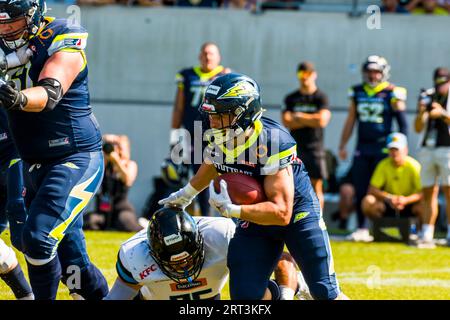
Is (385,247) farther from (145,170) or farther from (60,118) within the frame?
(60,118)

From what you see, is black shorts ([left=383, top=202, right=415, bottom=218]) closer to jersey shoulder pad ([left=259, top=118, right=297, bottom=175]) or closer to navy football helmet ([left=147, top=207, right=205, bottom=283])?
jersey shoulder pad ([left=259, top=118, right=297, bottom=175])

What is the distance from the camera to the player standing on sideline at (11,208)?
539cm

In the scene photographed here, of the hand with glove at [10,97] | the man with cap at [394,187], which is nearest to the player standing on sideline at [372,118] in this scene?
the man with cap at [394,187]

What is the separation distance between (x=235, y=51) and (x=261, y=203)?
769 cm

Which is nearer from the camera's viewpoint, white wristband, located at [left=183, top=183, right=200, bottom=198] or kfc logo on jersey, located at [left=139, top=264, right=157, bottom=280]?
kfc logo on jersey, located at [left=139, top=264, right=157, bottom=280]

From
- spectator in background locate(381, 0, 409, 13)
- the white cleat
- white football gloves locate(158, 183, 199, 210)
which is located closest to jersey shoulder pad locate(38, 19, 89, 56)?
white football gloves locate(158, 183, 199, 210)

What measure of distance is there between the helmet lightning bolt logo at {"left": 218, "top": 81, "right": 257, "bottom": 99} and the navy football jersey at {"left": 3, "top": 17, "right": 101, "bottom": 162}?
34.1 inches

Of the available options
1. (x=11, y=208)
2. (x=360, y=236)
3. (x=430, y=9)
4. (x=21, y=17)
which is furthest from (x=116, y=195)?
(x=21, y=17)

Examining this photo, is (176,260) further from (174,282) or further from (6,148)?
(6,148)

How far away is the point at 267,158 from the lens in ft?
15.5

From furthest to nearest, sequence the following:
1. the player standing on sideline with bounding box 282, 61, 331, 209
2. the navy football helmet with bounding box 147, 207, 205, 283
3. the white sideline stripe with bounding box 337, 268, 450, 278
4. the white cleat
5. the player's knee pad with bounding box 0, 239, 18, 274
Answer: the player standing on sideline with bounding box 282, 61, 331, 209
the white cleat
the white sideline stripe with bounding box 337, 268, 450, 278
the player's knee pad with bounding box 0, 239, 18, 274
the navy football helmet with bounding box 147, 207, 205, 283

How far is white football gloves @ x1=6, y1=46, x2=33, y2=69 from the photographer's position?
200 inches
